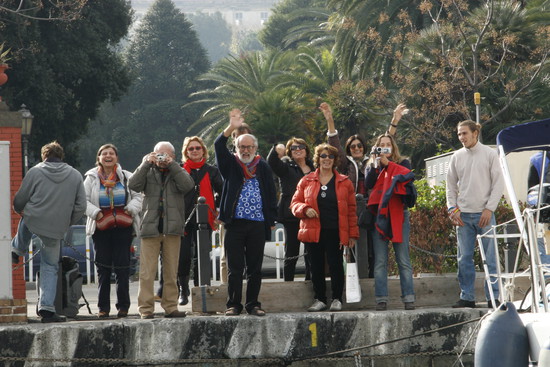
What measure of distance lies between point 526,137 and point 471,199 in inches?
62.3

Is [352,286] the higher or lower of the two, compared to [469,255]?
lower

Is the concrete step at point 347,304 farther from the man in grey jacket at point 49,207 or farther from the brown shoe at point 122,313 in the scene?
the man in grey jacket at point 49,207

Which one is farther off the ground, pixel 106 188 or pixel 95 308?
pixel 106 188

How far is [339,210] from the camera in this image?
35.8 ft

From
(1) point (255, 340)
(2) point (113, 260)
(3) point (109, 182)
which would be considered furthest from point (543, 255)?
(3) point (109, 182)

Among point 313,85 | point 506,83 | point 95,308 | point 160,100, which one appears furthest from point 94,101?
point 160,100

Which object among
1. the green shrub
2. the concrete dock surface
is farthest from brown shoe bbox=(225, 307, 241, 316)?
the green shrub

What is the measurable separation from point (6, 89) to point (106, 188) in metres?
23.7

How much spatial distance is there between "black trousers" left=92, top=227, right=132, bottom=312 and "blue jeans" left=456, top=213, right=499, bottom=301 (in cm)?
346

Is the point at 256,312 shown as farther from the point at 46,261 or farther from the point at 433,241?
the point at 433,241

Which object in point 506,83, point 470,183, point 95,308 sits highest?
point 506,83

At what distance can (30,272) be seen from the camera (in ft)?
68.4

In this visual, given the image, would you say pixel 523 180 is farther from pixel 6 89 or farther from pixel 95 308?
pixel 6 89

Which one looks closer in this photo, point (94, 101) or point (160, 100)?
point (94, 101)
